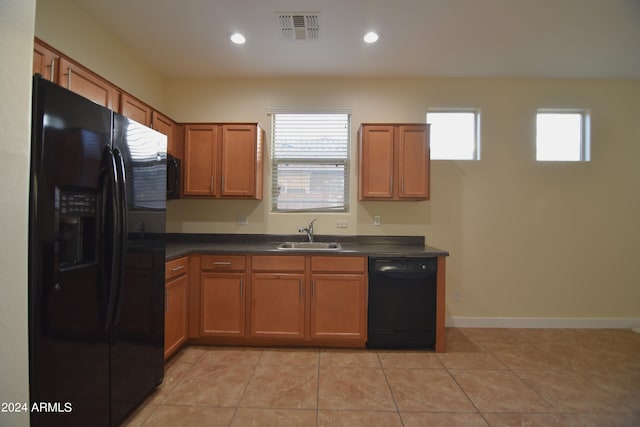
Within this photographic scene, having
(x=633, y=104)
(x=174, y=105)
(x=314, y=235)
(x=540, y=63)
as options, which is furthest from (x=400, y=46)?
(x=633, y=104)

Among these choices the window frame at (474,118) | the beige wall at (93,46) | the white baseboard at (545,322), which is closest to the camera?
the beige wall at (93,46)

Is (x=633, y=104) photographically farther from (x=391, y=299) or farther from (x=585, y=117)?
(x=391, y=299)

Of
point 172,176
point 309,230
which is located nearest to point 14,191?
point 172,176

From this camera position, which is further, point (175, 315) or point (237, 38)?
point (237, 38)

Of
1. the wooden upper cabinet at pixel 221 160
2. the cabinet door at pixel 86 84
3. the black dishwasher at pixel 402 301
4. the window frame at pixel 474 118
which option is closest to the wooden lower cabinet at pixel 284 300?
the black dishwasher at pixel 402 301

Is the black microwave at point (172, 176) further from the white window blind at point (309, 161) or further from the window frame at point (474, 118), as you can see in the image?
the window frame at point (474, 118)

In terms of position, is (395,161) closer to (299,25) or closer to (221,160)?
(299,25)

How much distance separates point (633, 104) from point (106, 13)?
18.0 ft

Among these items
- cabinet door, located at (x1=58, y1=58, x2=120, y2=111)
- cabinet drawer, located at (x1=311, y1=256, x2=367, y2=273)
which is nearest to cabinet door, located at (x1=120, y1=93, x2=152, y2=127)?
cabinet door, located at (x1=58, y1=58, x2=120, y2=111)

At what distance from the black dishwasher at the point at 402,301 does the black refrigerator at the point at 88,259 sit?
1.80 metres

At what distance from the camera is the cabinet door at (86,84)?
5.40ft

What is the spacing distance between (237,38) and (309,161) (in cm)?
140

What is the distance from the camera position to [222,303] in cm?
253

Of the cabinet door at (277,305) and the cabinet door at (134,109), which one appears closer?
the cabinet door at (134,109)
